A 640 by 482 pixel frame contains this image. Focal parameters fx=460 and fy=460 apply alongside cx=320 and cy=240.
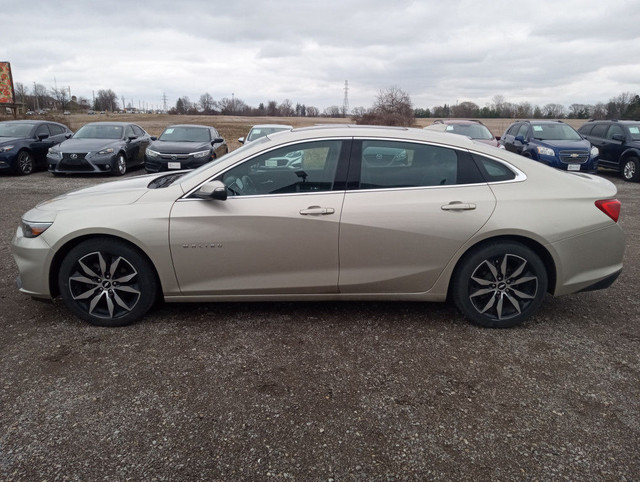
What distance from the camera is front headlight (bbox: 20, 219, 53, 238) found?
11.7 feet

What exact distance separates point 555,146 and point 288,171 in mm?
11258

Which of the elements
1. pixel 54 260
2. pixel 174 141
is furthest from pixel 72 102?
pixel 54 260

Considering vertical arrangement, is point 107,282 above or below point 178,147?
below

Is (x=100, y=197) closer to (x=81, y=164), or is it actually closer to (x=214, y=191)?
(x=214, y=191)

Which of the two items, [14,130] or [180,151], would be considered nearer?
[180,151]

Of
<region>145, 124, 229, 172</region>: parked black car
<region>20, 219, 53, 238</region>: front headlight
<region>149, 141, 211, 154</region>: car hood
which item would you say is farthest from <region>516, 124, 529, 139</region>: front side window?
<region>20, 219, 53, 238</region>: front headlight

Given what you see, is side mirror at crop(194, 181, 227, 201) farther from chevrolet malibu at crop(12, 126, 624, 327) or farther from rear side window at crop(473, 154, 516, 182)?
rear side window at crop(473, 154, 516, 182)

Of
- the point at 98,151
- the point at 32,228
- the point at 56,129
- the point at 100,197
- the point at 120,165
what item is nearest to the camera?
the point at 32,228

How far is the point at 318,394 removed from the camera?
281 cm

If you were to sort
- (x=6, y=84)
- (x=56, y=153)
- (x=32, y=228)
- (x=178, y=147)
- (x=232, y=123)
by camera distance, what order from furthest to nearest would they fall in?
(x=232, y=123) < (x=6, y=84) < (x=178, y=147) < (x=56, y=153) < (x=32, y=228)

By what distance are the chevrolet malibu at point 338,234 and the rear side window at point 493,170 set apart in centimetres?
1

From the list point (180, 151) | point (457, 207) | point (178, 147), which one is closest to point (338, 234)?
point (457, 207)

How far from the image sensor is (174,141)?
13164 millimetres

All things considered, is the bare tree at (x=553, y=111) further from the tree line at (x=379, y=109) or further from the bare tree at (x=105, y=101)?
the bare tree at (x=105, y=101)
